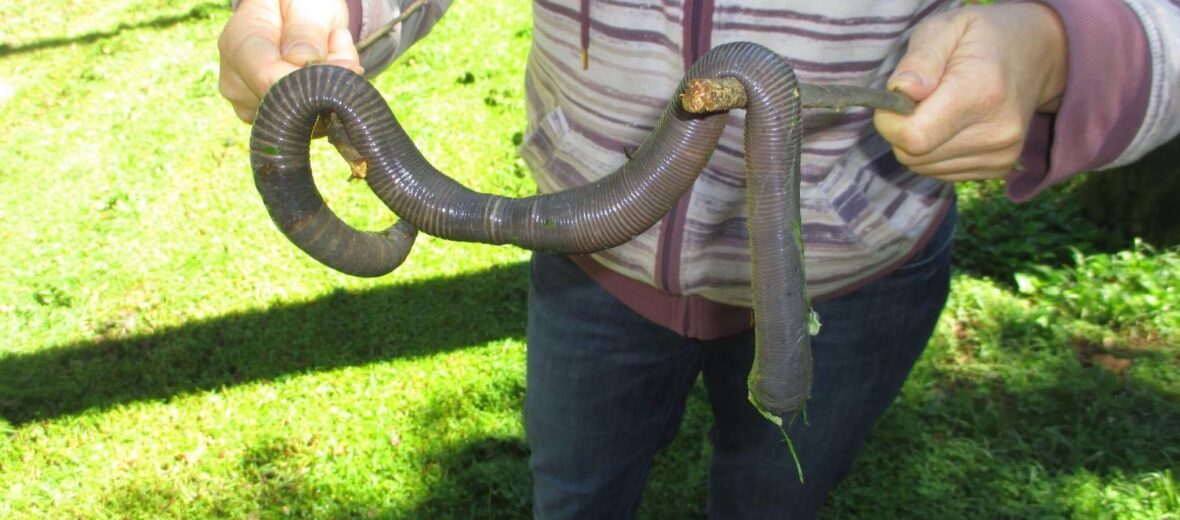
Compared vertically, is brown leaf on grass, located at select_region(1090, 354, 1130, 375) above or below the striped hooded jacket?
below

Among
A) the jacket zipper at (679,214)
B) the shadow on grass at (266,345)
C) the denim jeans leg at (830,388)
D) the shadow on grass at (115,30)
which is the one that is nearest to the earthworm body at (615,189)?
the jacket zipper at (679,214)

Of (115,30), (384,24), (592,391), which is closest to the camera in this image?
(384,24)

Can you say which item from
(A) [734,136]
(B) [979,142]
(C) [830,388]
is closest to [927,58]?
(B) [979,142]

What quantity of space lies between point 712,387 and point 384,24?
40.5 inches

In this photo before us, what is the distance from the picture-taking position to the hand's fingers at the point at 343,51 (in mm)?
1569

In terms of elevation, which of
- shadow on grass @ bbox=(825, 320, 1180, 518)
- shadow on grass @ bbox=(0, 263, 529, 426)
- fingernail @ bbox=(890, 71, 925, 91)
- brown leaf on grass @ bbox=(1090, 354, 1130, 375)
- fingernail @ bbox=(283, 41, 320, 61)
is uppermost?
fingernail @ bbox=(890, 71, 925, 91)

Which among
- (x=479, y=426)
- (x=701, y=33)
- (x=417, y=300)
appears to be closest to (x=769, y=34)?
(x=701, y=33)

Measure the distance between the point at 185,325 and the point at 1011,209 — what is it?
3663 millimetres

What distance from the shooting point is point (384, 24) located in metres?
1.78

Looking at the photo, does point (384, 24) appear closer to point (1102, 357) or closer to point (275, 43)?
point (275, 43)

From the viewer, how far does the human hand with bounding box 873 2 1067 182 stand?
1.42 metres

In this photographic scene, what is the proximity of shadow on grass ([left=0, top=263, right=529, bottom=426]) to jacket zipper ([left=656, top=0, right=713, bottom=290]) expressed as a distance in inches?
93.9

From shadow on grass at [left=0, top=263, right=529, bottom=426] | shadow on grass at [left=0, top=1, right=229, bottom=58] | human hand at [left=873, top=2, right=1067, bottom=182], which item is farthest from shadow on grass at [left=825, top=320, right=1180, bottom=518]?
shadow on grass at [left=0, top=1, right=229, bottom=58]

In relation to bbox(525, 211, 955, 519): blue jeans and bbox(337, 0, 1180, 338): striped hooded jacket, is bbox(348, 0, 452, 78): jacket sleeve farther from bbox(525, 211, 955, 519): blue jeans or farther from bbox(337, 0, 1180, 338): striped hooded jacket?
bbox(525, 211, 955, 519): blue jeans
